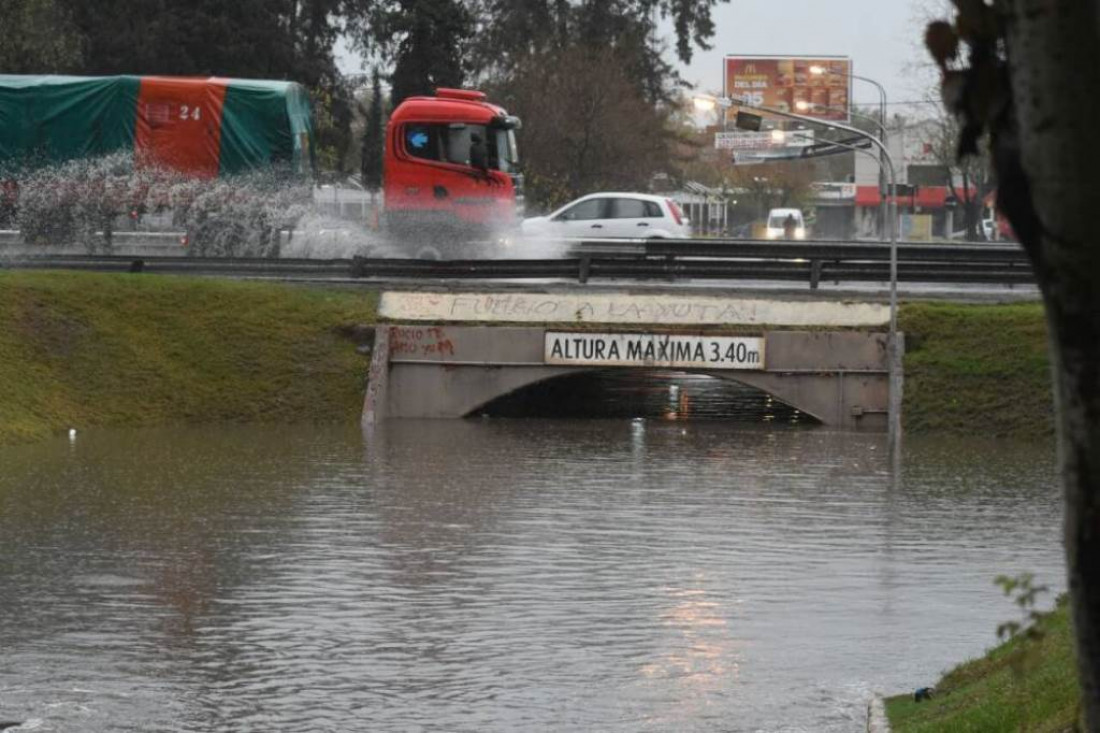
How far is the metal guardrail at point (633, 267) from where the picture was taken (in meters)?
32.0

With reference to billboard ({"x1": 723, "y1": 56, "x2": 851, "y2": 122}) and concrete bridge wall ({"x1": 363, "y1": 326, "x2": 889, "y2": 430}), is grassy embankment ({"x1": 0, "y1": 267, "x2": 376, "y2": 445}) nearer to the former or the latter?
concrete bridge wall ({"x1": 363, "y1": 326, "x2": 889, "y2": 430})

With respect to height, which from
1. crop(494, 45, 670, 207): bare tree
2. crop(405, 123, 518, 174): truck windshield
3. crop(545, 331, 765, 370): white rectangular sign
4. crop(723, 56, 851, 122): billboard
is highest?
crop(723, 56, 851, 122): billboard

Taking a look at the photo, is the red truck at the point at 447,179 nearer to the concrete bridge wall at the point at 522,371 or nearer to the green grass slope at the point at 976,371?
the concrete bridge wall at the point at 522,371

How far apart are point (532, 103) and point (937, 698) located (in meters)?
58.1

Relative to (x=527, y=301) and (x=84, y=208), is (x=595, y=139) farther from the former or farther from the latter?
(x=527, y=301)

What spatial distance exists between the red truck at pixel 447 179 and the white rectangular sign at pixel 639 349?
7.10 metres

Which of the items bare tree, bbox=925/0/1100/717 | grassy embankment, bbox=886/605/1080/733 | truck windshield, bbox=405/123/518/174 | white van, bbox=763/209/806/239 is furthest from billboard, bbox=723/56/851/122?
bare tree, bbox=925/0/1100/717

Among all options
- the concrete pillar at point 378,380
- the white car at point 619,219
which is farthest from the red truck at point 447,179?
the white car at point 619,219

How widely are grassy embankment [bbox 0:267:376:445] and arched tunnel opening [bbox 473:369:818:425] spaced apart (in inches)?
112

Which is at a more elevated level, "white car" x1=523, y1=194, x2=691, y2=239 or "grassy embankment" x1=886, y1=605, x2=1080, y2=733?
"white car" x1=523, y1=194, x2=691, y2=239

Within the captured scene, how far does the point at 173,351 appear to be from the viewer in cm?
3011

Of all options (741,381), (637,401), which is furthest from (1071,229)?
(637,401)

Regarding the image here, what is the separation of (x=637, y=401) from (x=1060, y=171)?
97.2 feet

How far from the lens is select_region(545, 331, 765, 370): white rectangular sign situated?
29875 mm
